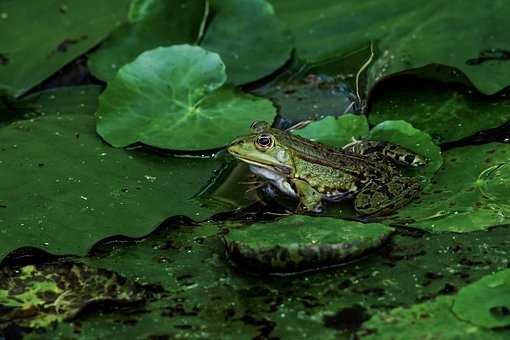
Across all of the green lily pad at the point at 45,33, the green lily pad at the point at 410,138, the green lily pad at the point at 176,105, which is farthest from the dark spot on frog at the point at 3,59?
the green lily pad at the point at 410,138

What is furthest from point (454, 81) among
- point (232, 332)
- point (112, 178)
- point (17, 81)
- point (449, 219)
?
point (17, 81)

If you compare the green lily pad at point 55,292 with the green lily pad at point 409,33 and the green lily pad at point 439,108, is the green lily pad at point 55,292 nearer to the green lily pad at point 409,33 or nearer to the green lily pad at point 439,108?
the green lily pad at point 439,108

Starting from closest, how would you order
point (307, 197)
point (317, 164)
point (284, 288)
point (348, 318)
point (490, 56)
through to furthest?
point (348, 318)
point (284, 288)
point (307, 197)
point (317, 164)
point (490, 56)

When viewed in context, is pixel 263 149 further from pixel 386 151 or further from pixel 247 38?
pixel 247 38

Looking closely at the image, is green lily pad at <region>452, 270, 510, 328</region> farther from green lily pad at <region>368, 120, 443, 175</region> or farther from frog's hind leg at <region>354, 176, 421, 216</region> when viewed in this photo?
green lily pad at <region>368, 120, 443, 175</region>

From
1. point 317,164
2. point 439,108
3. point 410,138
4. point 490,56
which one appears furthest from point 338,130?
point 490,56

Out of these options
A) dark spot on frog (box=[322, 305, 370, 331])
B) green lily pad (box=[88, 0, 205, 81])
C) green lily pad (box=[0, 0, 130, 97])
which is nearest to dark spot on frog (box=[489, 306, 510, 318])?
dark spot on frog (box=[322, 305, 370, 331])
